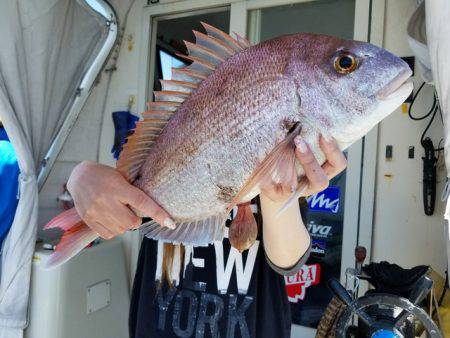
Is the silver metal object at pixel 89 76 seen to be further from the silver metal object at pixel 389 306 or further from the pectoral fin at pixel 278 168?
the pectoral fin at pixel 278 168

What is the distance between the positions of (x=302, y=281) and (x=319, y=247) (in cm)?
25

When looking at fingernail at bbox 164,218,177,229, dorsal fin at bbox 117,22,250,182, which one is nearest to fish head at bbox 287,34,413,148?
dorsal fin at bbox 117,22,250,182

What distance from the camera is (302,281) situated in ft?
8.14

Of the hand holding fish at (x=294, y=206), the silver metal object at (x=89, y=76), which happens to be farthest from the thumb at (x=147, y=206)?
the silver metal object at (x=89, y=76)

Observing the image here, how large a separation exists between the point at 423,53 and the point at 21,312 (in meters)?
2.60

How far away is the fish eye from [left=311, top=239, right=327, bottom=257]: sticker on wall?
5.94ft

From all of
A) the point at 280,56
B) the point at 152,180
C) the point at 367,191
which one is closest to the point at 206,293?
the point at 152,180

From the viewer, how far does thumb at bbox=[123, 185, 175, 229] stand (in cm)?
92

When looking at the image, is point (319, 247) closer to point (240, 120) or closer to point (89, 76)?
point (240, 120)

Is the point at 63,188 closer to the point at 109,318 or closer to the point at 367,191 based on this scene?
the point at 109,318

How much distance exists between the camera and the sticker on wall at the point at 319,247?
8.01ft

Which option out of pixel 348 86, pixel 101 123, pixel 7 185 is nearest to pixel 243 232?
pixel 348 86

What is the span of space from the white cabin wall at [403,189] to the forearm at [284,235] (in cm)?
129

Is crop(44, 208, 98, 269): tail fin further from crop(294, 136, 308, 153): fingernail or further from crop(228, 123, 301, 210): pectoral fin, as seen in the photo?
crop(294, 136, 308, 153): fingernail
